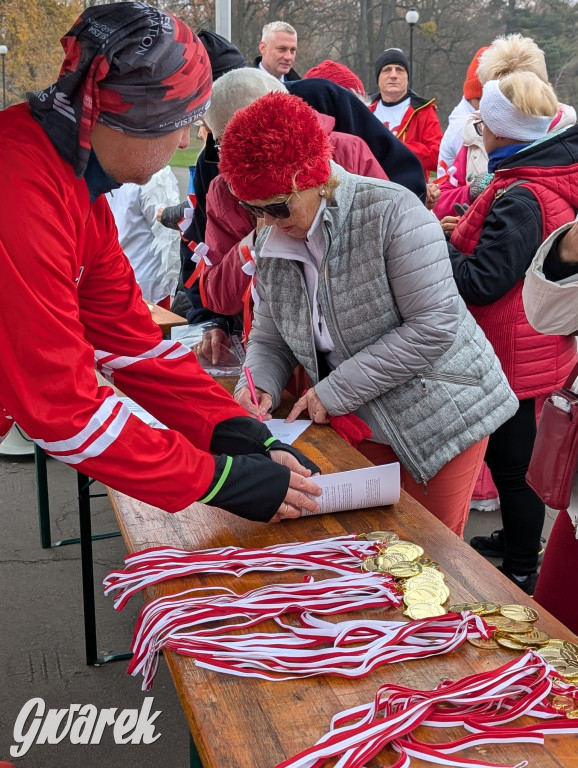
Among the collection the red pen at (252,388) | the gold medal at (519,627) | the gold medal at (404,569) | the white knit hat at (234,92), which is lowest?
the gold medal at (404,569)

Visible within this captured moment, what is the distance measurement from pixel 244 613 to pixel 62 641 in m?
1.92

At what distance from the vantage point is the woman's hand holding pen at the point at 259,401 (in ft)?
7.55

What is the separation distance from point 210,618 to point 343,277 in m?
1.03

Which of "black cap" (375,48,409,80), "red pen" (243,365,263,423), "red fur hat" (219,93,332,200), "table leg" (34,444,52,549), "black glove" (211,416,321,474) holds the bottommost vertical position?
"table leg" (34,444,52,549)

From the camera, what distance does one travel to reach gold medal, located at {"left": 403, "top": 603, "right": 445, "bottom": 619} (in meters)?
1.38

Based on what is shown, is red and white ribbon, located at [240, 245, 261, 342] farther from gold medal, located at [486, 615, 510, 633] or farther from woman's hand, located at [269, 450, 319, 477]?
gold medal, located at [486, 615, 510, 633]

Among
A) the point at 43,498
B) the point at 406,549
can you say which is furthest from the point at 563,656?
the point at 43,498

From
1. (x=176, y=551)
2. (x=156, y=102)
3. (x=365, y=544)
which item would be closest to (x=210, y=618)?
(x=176, y=551)

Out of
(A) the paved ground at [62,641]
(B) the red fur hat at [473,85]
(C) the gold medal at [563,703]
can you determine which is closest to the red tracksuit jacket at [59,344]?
(C) the gold medal at [563,703]

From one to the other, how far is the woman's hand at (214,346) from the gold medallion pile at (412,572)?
1.42 metres

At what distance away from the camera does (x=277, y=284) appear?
226 centimetres

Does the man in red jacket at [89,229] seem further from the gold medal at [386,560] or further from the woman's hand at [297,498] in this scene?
the gold medal at [386,560]

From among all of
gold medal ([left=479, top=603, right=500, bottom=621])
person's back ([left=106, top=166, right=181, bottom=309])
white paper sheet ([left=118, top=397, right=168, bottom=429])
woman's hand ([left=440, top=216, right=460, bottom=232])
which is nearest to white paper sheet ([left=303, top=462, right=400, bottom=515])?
gold medal ([left=479, top=603, right=500, bottom=621])

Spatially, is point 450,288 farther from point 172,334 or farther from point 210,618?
point 172,334
